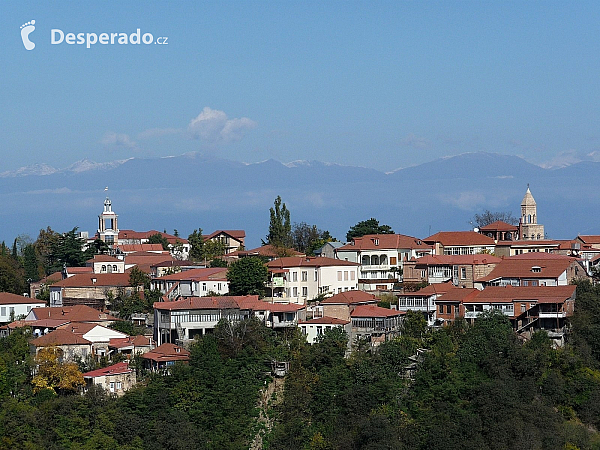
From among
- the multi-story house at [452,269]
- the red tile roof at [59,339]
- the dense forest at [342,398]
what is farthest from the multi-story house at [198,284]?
the multi-story house at [452,269]

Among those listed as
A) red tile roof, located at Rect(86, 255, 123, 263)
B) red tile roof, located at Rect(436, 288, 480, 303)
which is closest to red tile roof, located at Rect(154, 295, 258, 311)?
red tile roof, located at Rect(436, 288, 480, 303)

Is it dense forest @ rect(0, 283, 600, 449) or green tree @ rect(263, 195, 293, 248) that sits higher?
green tree @ rect(263, 195, 293, 248)

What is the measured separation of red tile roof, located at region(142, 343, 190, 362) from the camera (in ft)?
128

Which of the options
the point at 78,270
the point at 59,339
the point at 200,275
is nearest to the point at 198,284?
the point at 200,275

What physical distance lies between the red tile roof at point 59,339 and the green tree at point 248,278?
25.5ft

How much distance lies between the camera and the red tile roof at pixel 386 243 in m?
51.4

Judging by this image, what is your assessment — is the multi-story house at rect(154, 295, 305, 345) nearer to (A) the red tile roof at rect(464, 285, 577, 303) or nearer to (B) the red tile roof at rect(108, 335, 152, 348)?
(B) the red tile roof at rect(108, 335, 152, 348)

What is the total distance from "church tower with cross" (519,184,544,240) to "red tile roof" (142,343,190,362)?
84.2ft

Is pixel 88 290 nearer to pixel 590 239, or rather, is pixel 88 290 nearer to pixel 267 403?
pixel 267 403

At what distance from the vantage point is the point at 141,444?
35.9m

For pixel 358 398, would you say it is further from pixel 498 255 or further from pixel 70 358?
pixel 498 255

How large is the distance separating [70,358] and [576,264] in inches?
857

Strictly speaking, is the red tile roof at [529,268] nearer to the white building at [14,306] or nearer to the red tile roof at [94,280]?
the red tile roof at [94,280]

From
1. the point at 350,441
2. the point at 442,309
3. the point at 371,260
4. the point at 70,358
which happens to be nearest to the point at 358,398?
the point at 350,441
